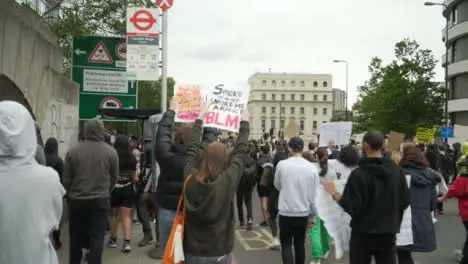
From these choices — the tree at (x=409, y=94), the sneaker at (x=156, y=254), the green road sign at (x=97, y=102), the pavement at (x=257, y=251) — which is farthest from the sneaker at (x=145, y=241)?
the tree at (x=409, y=94)

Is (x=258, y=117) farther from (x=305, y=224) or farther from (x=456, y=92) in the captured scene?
(x=305, y=224)

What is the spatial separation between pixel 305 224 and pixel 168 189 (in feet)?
6.40

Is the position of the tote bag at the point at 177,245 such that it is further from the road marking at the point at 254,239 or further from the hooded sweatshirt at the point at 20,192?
the road marking at the point at 254,239

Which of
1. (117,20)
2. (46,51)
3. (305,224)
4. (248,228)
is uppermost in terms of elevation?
(117,20)

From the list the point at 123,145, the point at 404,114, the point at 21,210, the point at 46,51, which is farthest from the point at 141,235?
the point at 404,114

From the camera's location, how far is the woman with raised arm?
4.03 m

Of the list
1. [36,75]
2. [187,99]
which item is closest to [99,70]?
[36,75]

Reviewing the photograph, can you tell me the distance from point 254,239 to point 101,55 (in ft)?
19.4

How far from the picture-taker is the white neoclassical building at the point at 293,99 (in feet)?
485

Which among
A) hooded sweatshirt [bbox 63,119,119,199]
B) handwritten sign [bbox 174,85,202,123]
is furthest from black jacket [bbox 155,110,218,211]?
handwritten sign [bbox 174,85,202,123]

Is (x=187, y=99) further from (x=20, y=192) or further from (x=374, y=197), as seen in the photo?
(x=20, y=192)

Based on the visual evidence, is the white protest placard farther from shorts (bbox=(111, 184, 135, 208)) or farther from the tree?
the tree

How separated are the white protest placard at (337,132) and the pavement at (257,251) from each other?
443 cm

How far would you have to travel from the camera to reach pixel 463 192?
7547mm
